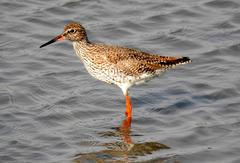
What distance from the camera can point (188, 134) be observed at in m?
12.8

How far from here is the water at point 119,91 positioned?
40.3 feet

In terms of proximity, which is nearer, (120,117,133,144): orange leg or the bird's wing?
(120,117,133,144): orange leg

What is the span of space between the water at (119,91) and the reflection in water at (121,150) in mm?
20

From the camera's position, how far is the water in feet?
40.3

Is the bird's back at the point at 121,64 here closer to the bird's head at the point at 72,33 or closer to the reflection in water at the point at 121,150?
the bird's head at the point at 72,33

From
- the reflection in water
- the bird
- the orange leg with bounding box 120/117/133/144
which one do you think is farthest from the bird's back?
the reflection in water

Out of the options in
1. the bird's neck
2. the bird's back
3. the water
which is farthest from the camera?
the bird's neck

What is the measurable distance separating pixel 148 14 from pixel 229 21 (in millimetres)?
2354

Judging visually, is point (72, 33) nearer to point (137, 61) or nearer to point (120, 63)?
point (120, 63)

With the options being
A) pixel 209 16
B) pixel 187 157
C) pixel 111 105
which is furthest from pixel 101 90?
pixel 209 16

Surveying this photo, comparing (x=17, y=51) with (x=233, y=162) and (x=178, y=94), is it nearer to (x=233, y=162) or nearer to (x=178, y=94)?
(x=178, y=94)

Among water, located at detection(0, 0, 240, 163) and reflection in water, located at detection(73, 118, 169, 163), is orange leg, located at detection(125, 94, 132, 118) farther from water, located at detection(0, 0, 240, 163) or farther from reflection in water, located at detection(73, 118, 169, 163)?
reflection in water, located at detection(73, 118, 169, 163)

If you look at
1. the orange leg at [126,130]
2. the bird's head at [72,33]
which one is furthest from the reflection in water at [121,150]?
the bird's head at [72,33]

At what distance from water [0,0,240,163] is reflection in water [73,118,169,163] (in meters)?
0.02
